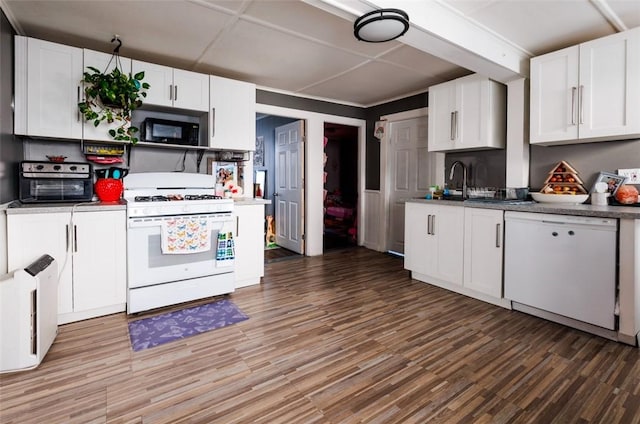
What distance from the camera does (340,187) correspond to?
8.55m

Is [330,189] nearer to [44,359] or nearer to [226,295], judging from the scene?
[226,295]

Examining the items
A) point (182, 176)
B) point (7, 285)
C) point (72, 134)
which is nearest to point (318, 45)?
point (182, 176)

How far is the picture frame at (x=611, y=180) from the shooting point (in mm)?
2707

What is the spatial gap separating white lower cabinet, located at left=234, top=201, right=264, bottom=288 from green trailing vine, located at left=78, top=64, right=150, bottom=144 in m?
1.22

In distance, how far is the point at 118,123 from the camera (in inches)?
118

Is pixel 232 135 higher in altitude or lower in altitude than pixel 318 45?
lower

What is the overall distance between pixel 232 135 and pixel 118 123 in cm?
108

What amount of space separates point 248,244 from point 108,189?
1374mm

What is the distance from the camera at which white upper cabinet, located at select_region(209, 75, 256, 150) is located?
3.49 metres

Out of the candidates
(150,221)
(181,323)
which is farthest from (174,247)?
(181,323)

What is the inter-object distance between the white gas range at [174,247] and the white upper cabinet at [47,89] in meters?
0.70

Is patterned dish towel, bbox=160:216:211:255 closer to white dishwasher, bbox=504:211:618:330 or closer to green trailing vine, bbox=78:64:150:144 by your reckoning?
green trailing vine, bbox=78:64:150:144

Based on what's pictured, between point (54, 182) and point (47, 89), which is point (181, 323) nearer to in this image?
point (54, 182)

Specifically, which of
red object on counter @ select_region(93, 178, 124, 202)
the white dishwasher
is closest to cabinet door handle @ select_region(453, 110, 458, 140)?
the white dishwasher
